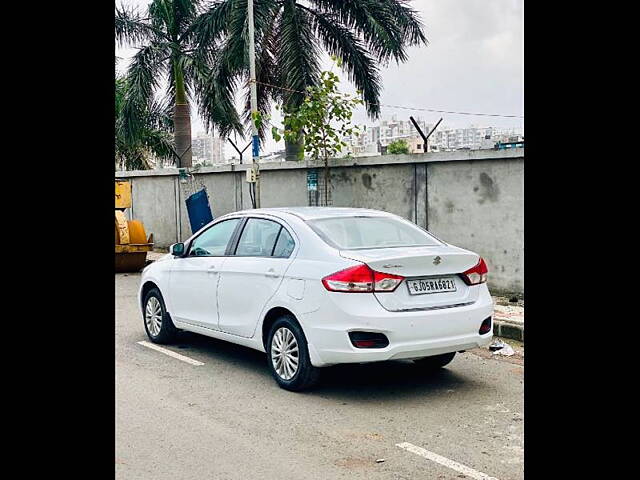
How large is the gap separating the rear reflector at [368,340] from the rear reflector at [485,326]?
38.6 inches

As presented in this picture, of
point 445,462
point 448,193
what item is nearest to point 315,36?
point 448,193

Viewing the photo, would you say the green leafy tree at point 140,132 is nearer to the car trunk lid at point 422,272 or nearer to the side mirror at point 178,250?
the side mirror at point 178,250

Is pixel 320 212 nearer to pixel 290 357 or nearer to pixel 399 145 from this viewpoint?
pixel 290 357

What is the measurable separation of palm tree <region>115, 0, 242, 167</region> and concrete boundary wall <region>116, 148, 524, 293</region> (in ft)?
23.0

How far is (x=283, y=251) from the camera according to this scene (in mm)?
6844

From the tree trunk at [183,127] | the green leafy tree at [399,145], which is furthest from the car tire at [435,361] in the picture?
the green leafy tree at [399,145]

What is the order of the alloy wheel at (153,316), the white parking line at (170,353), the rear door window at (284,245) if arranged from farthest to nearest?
the alloy wheel at (153,316) < the white parking line at (170,353) < the rear door window at (284,245)

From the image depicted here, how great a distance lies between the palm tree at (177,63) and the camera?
74.1ft

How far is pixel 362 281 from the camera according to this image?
600cm

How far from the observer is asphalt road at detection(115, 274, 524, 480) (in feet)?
15.4

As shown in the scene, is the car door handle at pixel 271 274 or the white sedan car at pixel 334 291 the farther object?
the car door handle at pixel 271 274

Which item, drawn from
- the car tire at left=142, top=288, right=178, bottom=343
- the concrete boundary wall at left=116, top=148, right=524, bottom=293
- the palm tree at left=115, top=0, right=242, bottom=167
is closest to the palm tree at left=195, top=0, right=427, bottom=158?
the palm tree at left=115, top=0, right=242, bottom=167
